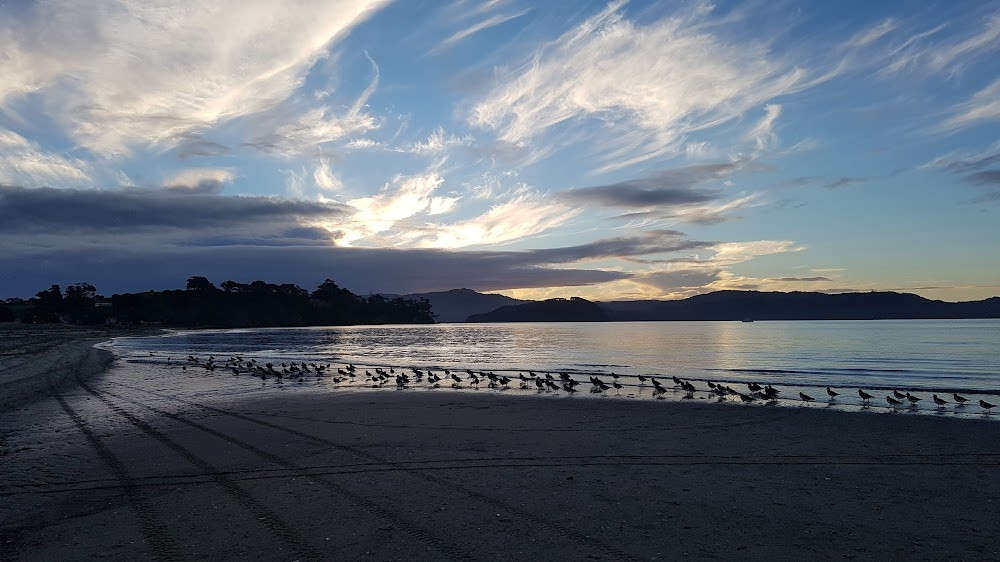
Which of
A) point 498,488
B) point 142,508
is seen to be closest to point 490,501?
point 498,488

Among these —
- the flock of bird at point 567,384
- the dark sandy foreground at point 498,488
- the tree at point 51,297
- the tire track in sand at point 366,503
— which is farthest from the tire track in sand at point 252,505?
the tree at point 51,297

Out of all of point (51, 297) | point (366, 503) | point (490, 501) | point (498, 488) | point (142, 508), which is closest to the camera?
point (142, 508)

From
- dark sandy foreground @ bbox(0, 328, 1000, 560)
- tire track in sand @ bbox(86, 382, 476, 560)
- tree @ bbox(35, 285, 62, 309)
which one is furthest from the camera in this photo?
tree @ bbox(35, 285, 62, 309)

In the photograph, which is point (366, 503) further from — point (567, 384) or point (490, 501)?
point (567, 384)

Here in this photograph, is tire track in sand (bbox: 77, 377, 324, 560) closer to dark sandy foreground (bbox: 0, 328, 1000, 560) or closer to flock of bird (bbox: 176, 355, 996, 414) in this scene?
dark sandy foreground (bbox: 0, 328, 1000, 560)

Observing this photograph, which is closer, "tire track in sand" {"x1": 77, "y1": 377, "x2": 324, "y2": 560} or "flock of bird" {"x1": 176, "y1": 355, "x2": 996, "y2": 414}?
"tire track in sand" {"x1": 77, "y1": 377, "x2": 324, "y2": 560}

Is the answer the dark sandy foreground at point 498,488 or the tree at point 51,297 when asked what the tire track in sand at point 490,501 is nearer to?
the dark sandy foreground at point 498,488

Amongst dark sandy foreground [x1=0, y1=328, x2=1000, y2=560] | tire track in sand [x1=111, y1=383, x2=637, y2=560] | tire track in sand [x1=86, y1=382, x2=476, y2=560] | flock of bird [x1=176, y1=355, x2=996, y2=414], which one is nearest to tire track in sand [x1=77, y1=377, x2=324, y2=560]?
dark sandy foreground [x1=0, y1=328, x2=1000, y2=560]

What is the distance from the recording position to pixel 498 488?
9055 millimetres

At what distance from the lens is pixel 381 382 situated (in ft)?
94.8

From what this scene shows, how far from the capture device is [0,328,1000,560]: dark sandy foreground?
6715mm

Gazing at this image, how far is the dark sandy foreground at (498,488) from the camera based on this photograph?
6.71 m

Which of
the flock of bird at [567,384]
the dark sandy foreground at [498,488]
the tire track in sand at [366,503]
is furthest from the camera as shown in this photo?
the flock of bird at [567,384]

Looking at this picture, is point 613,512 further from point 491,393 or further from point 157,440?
point 491,393
